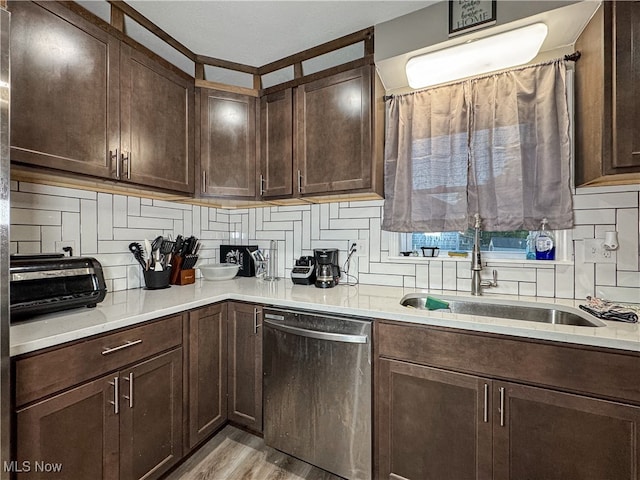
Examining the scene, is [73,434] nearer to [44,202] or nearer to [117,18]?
[44,202]

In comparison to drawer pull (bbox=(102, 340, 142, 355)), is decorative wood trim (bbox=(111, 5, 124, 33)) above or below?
above

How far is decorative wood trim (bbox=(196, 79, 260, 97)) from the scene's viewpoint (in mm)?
2026

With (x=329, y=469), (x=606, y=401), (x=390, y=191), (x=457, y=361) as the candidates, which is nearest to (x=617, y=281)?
(x=606, y=401)

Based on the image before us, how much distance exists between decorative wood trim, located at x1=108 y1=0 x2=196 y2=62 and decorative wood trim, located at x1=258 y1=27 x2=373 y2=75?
0.51 metres

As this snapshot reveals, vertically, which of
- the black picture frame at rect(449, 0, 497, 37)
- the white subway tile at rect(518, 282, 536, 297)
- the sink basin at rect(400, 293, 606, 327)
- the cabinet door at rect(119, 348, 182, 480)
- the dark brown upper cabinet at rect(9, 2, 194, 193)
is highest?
the black picture frame at rect(449, 0, 497, 37)

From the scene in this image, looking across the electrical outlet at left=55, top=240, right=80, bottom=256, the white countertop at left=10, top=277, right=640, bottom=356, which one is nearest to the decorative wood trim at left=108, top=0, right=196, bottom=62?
the electrical outlet at left=55, top=240, right=80, bottom=256

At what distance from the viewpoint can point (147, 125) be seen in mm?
1691

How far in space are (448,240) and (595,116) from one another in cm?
94

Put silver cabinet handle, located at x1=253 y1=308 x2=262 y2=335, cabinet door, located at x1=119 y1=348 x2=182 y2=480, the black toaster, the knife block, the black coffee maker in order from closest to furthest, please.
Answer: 1. the black toaster
2. cabinet door, located at x1=119 y1=348 x2=182 y2=480
3. silver cabinet handle, located at x1=253 y1=308 x2=262 y2=335
4. the black coffee maker
5. the knife block

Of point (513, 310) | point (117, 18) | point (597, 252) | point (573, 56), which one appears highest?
point (117, 18)

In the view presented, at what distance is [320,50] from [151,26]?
3.34ft

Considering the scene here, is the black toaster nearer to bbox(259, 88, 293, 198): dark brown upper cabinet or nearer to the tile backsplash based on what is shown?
the tile backsplash

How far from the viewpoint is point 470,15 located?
4.57ft

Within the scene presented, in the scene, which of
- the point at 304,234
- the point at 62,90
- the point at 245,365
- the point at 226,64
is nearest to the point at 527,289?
the point at 304,234
